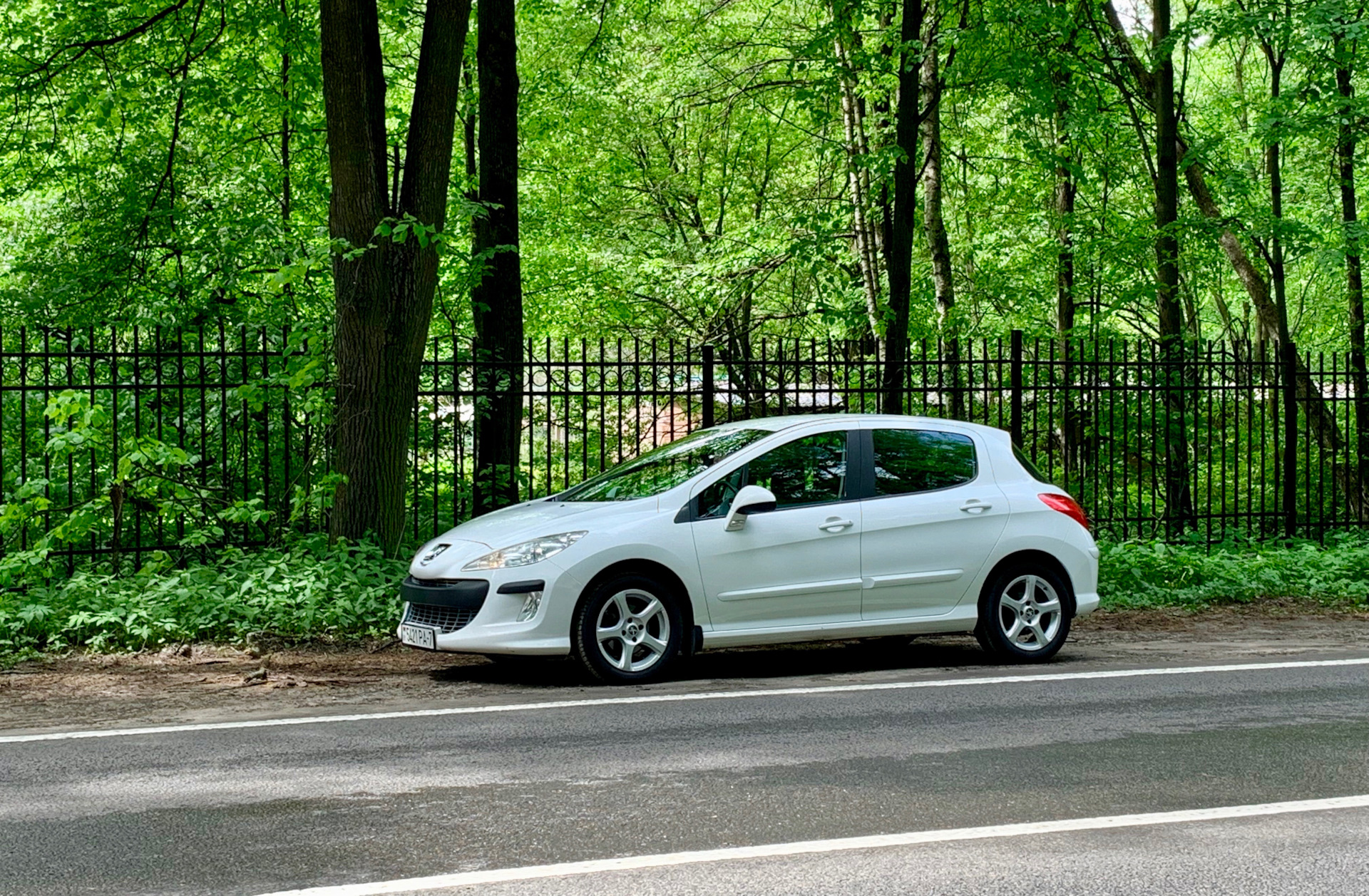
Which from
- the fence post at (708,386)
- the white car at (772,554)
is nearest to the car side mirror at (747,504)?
the white car at (772,554)

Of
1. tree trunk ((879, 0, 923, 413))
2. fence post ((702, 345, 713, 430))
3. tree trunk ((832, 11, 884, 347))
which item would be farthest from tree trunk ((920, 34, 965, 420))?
fence post ((702, 345, 713, 430))

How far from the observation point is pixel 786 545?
8789mm

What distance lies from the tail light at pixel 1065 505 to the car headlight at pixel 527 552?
3341mm

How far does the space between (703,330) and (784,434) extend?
17.7m

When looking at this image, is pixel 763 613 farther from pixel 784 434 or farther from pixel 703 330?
pixel 703 330

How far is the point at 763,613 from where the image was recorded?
8.74 m

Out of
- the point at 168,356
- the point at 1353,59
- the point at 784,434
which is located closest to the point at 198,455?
the point at 168,356

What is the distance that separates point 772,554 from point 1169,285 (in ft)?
37.4

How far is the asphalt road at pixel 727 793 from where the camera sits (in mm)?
4574

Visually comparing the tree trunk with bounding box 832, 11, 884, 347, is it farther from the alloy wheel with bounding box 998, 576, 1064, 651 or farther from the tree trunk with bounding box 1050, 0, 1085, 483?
the alloy wheel with bounding box 998, 576, 1064, 651

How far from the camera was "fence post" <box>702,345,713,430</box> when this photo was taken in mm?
13391

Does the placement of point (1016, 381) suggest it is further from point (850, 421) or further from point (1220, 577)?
point (850, 421)

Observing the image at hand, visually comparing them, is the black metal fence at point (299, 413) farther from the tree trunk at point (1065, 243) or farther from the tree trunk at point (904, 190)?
the tree trunk at point (904, 190)

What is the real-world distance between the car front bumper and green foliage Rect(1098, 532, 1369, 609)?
6.36 metres
